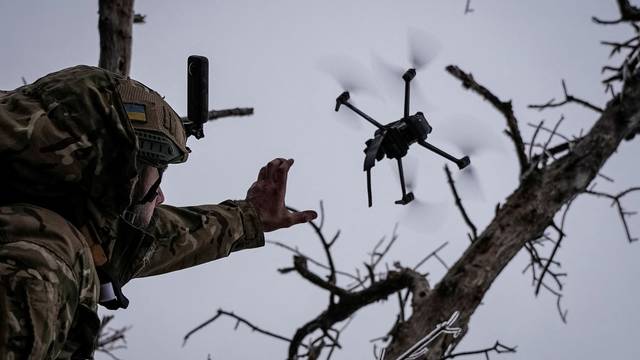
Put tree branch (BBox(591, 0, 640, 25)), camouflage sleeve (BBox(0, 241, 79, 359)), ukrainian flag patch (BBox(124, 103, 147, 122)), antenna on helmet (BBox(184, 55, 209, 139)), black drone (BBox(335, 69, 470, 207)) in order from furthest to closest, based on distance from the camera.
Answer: tree branch (BBox(591, 0, 640, 25)) → black drone (BBox(335, 69, 470, 207)) → antenna on helmet (BBox(184, 55, 209, 139)) → ukrainian flag patch (BBox(124, 103, 147, 122)) → camouflage sleeve (BBox(0, 241, 79, 359))

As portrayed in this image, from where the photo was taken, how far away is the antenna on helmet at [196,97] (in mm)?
2432

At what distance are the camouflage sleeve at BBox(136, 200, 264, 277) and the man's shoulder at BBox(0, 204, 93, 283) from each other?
3.54 feet

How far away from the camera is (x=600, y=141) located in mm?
4383

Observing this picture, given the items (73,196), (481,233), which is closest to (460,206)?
(481,233)

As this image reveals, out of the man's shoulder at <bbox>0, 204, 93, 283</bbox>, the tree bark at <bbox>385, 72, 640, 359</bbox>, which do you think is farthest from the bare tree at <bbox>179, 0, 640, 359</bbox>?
the man's shoulder at <bbox>0, 204, 93, 283</bbox>

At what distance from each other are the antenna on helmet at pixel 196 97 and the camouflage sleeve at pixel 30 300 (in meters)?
0.97

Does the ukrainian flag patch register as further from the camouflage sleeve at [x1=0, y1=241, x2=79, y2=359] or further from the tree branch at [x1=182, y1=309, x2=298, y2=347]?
the tree branch at [x1=182, y1=309, x2=298, y2=347]

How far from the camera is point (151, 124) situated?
1961 millimetres

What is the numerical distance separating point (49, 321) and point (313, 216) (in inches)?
55.7

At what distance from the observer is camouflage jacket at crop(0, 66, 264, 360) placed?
146cm

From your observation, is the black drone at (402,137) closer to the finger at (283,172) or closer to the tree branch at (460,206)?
the finger at (283,172)

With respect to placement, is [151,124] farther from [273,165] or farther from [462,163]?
[462,163]

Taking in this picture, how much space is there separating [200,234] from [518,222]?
1.96 metres

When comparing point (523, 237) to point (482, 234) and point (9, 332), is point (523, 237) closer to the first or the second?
point (482, 234)
